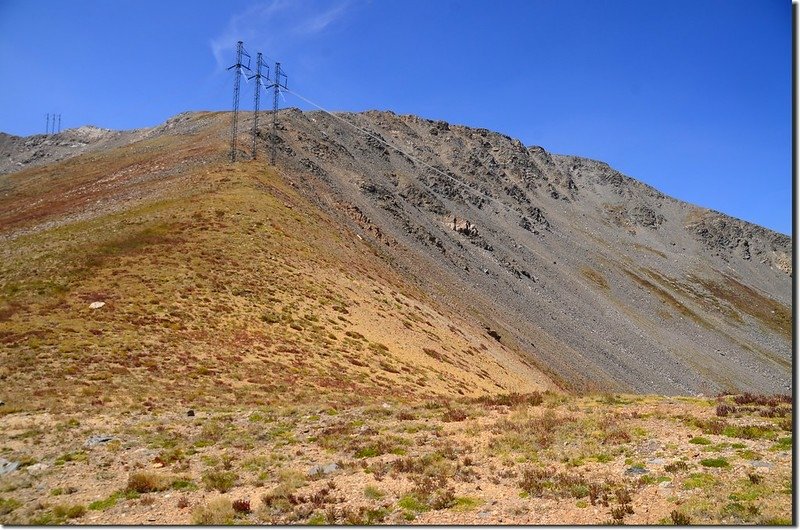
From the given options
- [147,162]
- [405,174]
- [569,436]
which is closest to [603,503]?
[569,436]

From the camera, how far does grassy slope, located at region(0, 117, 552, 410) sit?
25.8 m

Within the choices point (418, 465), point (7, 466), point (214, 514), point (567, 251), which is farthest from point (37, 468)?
point (567, 251)

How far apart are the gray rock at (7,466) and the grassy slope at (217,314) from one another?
4911mm

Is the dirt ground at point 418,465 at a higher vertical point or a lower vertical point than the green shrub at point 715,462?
lower

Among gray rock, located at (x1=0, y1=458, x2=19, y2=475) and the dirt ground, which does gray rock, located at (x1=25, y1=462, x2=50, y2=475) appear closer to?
the dirt ground

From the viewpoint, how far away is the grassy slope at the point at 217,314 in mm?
25844

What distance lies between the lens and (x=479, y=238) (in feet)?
295

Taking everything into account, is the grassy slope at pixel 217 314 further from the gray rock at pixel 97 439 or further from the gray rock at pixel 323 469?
the gray rock at pixel 323 469

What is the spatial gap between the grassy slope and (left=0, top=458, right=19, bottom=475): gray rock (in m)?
4.91

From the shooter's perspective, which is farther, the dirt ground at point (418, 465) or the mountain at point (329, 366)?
the mountain at point (329, 366)

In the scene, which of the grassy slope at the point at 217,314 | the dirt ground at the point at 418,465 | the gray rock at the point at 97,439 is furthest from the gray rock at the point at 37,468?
the grassy slope at the point at 217,314

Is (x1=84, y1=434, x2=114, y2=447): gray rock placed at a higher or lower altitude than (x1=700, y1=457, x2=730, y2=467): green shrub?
lower

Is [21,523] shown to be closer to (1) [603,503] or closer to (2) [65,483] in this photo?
(2) [65,483]

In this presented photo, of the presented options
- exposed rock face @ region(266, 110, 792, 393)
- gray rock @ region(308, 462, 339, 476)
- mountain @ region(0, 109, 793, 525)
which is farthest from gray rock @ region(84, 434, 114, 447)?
exposed rock face @ region(266, 110, 792, 393)
